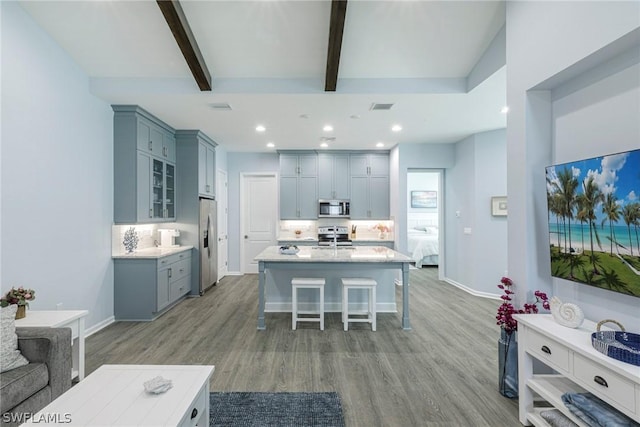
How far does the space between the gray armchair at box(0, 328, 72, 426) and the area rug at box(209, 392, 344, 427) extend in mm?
1013

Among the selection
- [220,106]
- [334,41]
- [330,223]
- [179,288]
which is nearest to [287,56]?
[334,41]

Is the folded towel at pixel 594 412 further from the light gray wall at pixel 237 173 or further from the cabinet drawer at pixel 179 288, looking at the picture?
the light gray wall at pixel 237 173

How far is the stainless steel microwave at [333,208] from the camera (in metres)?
6.17

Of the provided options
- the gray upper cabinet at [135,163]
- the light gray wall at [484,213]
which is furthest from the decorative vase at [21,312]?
the light gray wall at [484,213]

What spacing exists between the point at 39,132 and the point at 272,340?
3152 mm

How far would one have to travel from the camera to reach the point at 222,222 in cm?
642

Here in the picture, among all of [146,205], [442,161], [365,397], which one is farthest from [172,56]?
[442,161]

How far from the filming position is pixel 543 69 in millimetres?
2057

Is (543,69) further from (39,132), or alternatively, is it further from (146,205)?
(146,205)

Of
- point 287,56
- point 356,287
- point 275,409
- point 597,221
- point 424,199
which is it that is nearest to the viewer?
point 597,221

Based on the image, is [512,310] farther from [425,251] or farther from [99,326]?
[425,251]

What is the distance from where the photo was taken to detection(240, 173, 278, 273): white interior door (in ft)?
22.0

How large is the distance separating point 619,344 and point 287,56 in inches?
138

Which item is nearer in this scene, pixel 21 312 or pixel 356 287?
pixel 21 312
